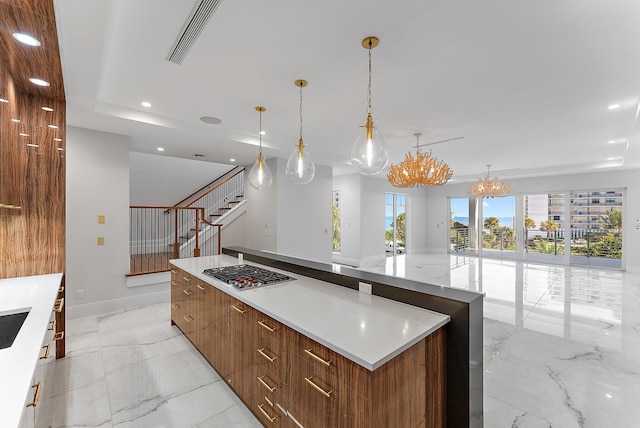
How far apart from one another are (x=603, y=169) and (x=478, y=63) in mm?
7666

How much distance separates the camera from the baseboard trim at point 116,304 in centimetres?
397

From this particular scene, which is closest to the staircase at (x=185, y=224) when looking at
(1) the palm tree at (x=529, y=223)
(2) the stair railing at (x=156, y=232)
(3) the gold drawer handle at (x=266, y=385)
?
(2) the stair railing at (x=156, y=232)

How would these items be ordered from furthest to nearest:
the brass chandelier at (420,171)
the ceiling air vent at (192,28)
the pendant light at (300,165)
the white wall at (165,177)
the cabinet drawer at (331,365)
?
the white wall at (165,177) < the brass chandelier at (420,171) < the pendant light at (300,165) < the ceiling air vent at (192,28) < the cabinet drawer at (331,365)

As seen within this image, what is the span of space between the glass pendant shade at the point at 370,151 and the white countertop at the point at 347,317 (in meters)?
1.07

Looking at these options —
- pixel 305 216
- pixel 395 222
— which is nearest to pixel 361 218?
pixel 395 222

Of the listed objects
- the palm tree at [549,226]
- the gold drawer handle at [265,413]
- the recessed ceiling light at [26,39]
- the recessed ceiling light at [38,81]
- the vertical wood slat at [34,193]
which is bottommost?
the gold drawer handle at [265,413]

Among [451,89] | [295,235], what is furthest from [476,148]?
[295,235]

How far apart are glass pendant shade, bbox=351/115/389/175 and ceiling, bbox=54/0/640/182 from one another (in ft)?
2.27

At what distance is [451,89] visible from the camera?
3047mm

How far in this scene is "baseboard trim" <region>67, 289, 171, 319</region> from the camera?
3971 mm

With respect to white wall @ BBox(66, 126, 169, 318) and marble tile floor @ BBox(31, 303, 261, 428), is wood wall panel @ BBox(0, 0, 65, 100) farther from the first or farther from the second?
marble tile floor @ BBox(31, 303, 261, 428)

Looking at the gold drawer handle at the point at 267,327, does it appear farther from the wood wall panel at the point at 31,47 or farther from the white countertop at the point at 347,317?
the wood wall panel at the point at 31,47

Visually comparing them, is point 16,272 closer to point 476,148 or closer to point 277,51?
point 277,51

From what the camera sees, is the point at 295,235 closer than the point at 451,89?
A: No
